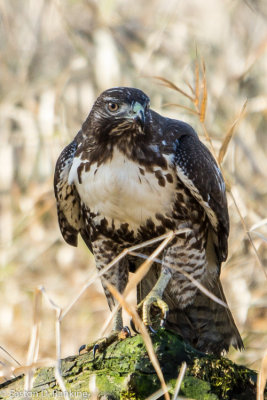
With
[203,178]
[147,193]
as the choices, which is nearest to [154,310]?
[147,193]

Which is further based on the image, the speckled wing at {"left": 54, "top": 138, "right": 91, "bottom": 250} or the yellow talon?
the speckled wing at {"left": 54, "top": 138, "right": 91, "bottom": 250}

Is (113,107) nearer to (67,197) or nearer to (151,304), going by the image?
(67,197)

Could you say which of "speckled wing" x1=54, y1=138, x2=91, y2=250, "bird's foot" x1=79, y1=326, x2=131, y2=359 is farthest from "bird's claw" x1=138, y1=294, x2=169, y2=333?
"speckled wing" x1=54, y1=138, x2=91, y2=250

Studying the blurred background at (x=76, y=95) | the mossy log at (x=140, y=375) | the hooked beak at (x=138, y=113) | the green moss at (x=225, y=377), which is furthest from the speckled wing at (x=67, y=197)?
the blurred background at (x=76, y=95)

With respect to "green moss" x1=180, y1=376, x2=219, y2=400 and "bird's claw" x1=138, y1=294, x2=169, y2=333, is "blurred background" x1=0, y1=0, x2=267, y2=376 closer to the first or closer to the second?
"bird's claw" x1=138, y1=294, x2=169, y2=333

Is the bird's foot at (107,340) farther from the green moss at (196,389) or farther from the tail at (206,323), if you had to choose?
the tail at (206,323)

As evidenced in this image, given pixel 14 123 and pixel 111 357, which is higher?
pixel 14 123

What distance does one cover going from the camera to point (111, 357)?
2.92 metres

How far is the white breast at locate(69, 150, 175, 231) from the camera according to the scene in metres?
3.69

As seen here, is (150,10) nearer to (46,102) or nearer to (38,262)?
(46,102)

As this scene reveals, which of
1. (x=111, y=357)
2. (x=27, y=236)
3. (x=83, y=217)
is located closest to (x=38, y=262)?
(x=27, y=236)

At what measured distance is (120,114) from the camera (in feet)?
11.9

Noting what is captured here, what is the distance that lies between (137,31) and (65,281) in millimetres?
2834

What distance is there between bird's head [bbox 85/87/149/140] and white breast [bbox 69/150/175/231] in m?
0.13
